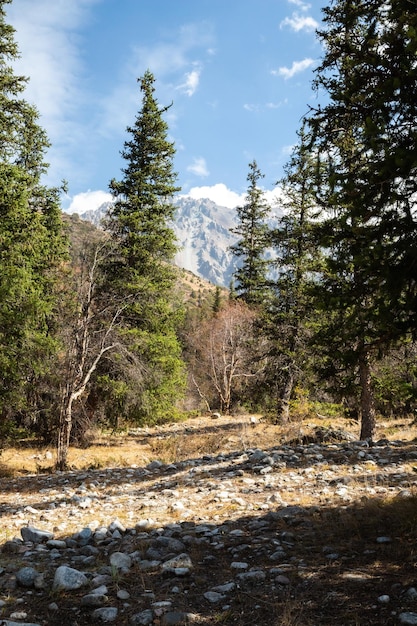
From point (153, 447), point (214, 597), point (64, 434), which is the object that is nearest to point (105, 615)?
point (214, 597)

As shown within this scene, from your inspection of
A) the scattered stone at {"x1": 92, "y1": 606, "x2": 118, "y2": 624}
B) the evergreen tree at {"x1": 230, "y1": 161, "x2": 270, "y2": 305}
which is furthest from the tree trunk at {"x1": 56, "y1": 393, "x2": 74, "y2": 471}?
the evergreen tree at {"x1": 230, "y1": 161, "x2": 270, "y2": 305}

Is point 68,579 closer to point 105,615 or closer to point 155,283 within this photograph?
point 105,615

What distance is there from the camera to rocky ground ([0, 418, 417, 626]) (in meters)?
3.80

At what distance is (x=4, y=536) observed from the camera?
6.55 metres

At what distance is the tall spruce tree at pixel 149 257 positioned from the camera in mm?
17969

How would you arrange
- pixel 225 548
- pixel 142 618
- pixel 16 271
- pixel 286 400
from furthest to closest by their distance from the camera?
pixel 286 400 < pixel 16 271 < pixel 225 548 < pixel 142 618

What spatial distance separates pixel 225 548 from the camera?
17.7 ft

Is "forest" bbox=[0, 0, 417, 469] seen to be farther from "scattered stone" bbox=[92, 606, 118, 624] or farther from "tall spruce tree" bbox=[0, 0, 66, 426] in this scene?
"scattered stone" bbox=[92, 606, 118, 624]

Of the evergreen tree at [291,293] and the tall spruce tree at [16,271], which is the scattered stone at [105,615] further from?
A: the evergreen tree at [291,293]

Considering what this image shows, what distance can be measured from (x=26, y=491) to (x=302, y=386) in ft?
42.0

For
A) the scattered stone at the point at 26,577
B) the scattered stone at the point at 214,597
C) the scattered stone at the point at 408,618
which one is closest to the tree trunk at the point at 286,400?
the scattered stone at the point at 214,597

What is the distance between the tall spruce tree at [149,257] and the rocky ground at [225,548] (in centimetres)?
818

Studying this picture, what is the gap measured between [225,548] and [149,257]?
14.7m

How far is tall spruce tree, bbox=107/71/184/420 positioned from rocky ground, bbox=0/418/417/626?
322 inches
